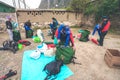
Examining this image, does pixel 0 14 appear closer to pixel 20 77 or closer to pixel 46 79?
pixel 20 77

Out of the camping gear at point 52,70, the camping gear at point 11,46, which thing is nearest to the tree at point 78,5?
the camping gear at point 11,46

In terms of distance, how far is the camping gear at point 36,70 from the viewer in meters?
2.91

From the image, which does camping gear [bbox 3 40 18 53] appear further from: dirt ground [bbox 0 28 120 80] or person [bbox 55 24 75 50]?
person [bbox 55 24 75 50]

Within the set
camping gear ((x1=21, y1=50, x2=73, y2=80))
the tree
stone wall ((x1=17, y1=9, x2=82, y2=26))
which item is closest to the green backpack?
camping gear ((x1=21, y1=50, x2=73, y2=80))

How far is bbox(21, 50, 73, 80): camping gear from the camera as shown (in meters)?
2.91

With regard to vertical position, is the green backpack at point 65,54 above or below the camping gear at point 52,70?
above

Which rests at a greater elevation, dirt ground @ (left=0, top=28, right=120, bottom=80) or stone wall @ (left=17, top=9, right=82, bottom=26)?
stone wall @ (left=17, top=9, right=82, bottom=26)

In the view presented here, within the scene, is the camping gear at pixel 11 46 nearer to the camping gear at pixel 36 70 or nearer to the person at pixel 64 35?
the camping gear at pixel 36 70

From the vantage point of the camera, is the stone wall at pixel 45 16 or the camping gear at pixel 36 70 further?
the stone wall at pixel 45 16

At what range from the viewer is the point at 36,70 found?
3.22m

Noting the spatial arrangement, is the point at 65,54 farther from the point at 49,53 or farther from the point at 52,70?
the point at 49,53

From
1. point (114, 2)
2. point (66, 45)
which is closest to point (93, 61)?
point (66, 45)

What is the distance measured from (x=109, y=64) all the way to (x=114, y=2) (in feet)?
18.3

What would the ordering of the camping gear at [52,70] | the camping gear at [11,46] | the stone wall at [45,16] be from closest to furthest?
the camping gear at [52,70] → the camping gear at [11,46] → the stone wall at [45,16]
